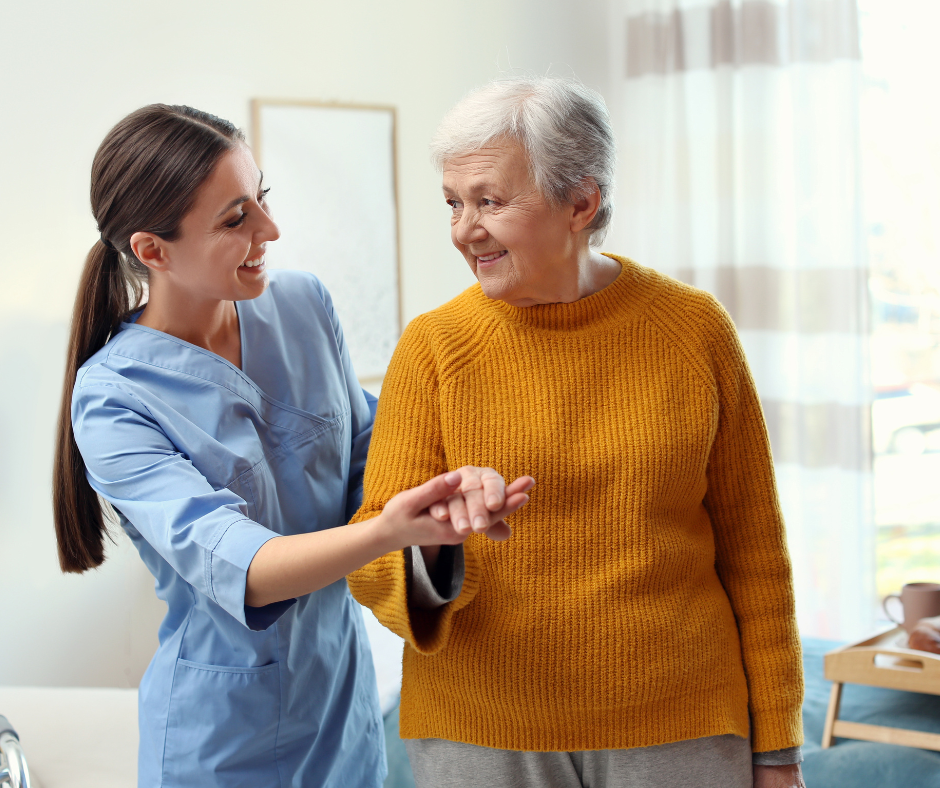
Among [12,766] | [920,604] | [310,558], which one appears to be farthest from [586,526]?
[920,604]

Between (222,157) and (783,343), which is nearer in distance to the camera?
(222,157)

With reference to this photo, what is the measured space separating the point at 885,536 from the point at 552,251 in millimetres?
2654

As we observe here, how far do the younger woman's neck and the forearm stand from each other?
38 cm

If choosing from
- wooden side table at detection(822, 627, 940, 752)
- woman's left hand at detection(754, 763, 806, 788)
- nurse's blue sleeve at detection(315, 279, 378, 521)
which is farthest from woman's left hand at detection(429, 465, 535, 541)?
wooden side table at detection(822, 627, 940, 752)

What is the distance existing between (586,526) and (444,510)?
0.90 feet

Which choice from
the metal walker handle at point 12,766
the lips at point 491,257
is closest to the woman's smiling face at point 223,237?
the lips at point 491,257

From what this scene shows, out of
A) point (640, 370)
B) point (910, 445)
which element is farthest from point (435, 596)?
point (910, 445)

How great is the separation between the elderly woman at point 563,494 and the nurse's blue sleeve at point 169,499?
0.16 m

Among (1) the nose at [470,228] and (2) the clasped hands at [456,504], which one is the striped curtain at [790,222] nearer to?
(1) the nose at [470,228]

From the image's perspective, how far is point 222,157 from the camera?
1.14m

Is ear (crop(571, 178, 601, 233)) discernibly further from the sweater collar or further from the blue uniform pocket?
the blue uniform pocket

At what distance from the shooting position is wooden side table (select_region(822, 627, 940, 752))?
1.95 m

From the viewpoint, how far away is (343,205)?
109 inches

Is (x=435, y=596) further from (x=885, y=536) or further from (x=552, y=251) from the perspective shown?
(x=885, y=536)
